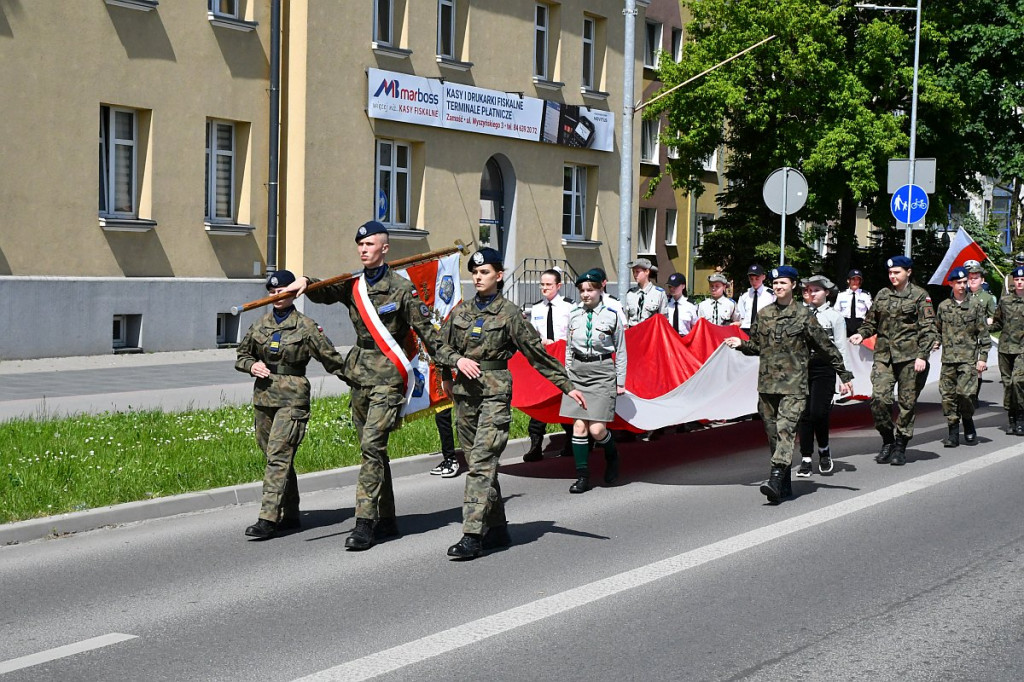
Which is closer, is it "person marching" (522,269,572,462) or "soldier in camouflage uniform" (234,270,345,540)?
"soldier in camouflage uniform" (234,270,345,540)

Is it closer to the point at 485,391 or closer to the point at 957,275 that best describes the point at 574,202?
the point at 957,275

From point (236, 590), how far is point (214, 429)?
219 inches

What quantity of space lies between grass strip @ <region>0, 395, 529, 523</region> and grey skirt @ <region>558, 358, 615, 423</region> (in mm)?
2037

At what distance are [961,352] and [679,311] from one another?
3379 millimetres

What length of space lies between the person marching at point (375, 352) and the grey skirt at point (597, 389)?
257cm

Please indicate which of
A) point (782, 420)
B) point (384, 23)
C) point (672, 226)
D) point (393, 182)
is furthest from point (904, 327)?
point (672, 226)

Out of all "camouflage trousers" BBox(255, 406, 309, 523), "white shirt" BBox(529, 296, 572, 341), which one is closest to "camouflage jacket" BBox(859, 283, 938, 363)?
"white shirt" BBox(529, 296, 572, 341)

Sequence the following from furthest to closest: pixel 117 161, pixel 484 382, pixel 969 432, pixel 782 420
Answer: pixel 117 161
pixel 969 432
pixel 782 420
pixel 484 382

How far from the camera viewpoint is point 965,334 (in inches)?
531

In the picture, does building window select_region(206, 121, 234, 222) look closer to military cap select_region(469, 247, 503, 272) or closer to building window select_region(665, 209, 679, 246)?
military cap select_region(469, 247, 503, 272)

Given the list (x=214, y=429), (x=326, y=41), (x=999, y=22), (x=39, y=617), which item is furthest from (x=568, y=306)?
(x=999, y=22)

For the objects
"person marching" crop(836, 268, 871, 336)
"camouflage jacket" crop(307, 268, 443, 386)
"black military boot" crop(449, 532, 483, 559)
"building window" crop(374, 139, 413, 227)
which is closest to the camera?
"black military boot" crop(449, 532, 483, 559)

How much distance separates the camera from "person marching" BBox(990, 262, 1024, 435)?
13953mm

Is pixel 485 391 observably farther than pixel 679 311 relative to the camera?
No
